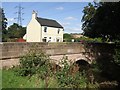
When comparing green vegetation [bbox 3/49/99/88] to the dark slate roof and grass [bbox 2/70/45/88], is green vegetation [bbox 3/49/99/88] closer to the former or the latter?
grass [bbox 2/70/45/88]

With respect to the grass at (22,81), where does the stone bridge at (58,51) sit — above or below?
above

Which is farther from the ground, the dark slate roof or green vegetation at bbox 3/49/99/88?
the dark slate roof

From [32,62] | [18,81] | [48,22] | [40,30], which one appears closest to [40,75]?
[32,62]

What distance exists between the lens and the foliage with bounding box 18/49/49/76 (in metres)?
15.8

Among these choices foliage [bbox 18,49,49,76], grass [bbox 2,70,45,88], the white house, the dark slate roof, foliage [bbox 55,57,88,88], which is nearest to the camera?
grass [bbox 2,70,45,88]

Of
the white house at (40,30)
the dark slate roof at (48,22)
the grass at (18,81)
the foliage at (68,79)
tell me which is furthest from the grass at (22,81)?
the dark slate roof at (48,22)

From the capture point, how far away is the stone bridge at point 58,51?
15789 millimetres

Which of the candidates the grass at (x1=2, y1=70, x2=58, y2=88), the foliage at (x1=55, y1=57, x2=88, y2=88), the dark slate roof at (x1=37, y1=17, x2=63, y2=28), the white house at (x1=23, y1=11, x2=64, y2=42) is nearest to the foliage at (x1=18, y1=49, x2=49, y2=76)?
the grass at (x1=2, y1=70, x2=58, y2=88)

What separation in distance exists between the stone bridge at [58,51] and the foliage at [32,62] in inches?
21.2

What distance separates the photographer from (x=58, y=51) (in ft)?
65.3

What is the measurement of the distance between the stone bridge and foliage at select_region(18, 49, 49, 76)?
0.54 meters

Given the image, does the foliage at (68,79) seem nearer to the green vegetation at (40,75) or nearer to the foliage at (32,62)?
the green vegetation at (40,75)

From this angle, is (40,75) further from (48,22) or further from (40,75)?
(48,22)

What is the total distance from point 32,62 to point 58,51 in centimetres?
420
